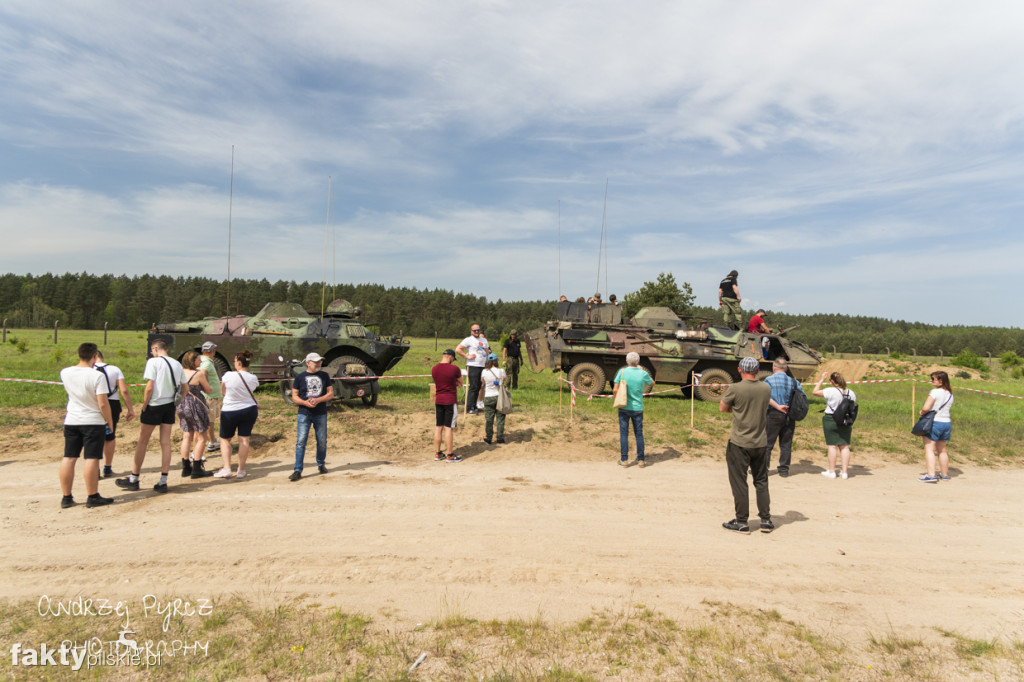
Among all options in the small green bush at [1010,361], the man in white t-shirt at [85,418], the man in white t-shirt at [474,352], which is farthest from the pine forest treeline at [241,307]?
the man in white t-shirt at [85,418]

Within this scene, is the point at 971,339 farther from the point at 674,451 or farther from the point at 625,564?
the point at 625,564

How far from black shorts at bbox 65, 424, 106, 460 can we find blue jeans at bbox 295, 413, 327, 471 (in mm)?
2095

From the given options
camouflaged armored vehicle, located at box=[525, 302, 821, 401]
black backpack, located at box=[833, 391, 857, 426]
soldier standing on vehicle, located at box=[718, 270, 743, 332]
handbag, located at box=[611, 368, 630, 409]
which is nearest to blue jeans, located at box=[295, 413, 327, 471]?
handbag, located at box=[611, 368, 630, 409]

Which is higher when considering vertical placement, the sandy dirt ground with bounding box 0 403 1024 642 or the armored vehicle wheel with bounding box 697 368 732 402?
the armored vehicle wheel with bounding box 697 368 732 402

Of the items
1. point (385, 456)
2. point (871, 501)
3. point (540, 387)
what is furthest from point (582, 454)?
point (540, 387)

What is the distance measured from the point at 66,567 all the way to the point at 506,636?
3570mm

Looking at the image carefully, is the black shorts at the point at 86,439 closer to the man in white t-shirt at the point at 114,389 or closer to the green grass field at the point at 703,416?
the man in white t-shirt at the point at 114,389

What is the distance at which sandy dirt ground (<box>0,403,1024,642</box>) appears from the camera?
13.5 ft

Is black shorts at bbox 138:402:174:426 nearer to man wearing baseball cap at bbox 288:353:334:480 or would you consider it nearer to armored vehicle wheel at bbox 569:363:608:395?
man wearing baseball cap at bbox 288:353:334:480

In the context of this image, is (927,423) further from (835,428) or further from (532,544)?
(532,544)

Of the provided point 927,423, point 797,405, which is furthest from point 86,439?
point 927,423

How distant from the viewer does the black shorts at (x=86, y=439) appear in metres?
5.78

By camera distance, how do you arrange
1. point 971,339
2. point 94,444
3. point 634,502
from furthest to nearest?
point 971,339
point 634,502
point 94,444

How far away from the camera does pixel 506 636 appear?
359cm
